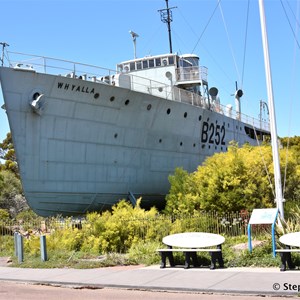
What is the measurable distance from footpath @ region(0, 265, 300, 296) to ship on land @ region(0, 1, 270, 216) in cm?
752

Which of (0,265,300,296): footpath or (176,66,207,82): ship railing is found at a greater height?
(176,66,207,82): ship railing

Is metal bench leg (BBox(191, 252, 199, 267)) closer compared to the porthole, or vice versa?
metal bench leg (BBox(191, 252, 199, 267))

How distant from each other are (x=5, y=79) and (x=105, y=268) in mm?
9489

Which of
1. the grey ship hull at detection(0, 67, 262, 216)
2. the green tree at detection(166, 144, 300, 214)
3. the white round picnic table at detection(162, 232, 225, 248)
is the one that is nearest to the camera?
the white round picnic table at detection(162, 232, 225, 248)

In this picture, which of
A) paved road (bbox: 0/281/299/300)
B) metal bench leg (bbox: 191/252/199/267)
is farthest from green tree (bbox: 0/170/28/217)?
paved road (bbox: 0/281/299/300)

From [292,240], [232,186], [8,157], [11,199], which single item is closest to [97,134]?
[232,186]

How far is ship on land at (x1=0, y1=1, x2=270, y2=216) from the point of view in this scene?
1833 cm

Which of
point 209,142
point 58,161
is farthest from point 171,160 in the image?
point 58,161

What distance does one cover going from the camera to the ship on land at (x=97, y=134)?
60.1 feet

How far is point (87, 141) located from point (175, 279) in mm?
11387

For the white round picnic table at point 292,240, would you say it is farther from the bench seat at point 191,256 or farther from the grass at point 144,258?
the bench seat at point 191,256

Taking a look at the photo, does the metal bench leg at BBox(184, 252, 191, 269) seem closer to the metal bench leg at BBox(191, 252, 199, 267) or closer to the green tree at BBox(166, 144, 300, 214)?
the metal bench leg at BBox(191, 252, 199, 267)

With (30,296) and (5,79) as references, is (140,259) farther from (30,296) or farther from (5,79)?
(5,79)

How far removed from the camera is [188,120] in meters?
25.1
